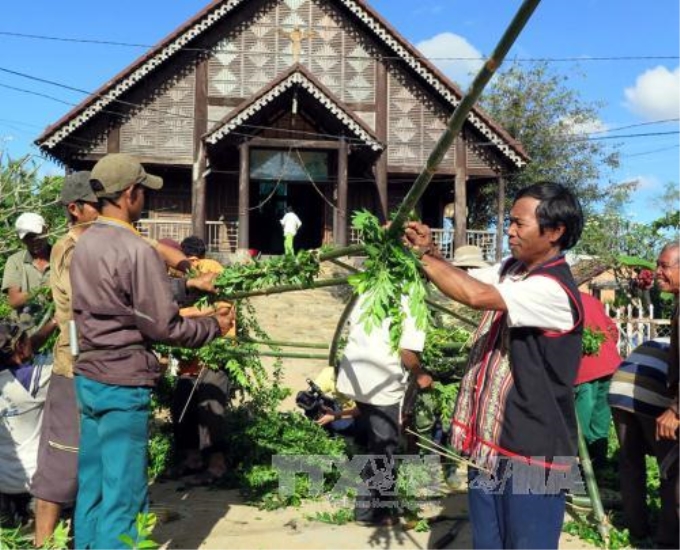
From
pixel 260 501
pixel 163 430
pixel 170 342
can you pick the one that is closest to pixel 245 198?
pixel 163 430

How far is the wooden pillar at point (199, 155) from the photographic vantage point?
60.5 feet

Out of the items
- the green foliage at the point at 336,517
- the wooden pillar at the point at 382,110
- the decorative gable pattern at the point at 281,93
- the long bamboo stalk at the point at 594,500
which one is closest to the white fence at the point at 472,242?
the wooden pillar at the point at 382,110

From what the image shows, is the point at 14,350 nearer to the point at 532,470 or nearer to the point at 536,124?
the point at 532,470

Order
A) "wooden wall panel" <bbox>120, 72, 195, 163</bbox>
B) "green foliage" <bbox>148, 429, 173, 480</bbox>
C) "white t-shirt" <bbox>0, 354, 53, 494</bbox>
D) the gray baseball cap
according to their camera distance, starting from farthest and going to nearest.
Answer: "wooden wall panel" <bbox>120, 72, 195, 163</bbox> → "green foliage" <bbox>148, 429, 173, 480</bbox> → "white t-shirt" <bbox>0, 354, 53, 494</bbox> → the gray baseball cap

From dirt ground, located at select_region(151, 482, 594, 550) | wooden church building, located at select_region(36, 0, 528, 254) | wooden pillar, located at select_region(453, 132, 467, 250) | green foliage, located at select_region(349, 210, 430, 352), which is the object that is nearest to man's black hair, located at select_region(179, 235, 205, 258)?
dirt ground, located at select_region(151, 482, 594, 550)

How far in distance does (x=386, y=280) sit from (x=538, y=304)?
0.61 m

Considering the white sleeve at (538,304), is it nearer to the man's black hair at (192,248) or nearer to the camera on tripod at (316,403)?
the man's black hair at (192,248)

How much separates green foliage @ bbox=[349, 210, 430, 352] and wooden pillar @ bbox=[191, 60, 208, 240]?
15.8 meters

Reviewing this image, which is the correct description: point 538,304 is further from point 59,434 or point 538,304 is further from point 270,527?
point 270,527

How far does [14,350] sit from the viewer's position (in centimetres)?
399

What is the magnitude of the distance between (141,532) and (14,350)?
1.91 meters

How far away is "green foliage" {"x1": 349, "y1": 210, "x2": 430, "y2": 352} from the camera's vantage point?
276 centimetres

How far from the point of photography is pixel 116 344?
9.92 ft

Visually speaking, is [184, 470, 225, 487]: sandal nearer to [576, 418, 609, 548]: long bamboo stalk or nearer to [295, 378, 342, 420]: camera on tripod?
[295, 378, 342, 420]: camera on tripod
